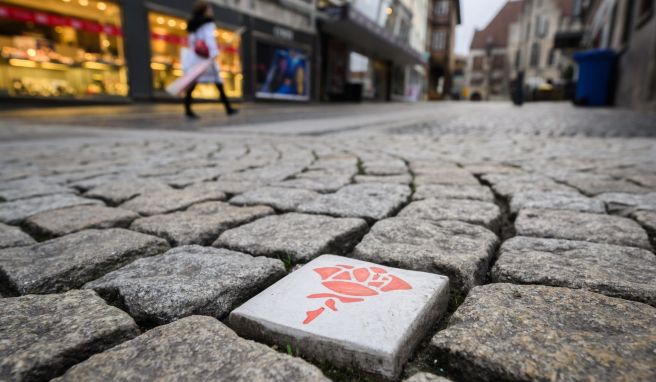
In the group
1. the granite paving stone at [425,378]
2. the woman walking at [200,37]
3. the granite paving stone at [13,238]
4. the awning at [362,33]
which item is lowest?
the granite paving stone at [13,238]

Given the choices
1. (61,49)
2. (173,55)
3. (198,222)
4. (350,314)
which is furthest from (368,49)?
(350,314)

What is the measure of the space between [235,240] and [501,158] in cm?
257

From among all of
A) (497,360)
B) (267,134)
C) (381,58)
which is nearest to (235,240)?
(497,360)

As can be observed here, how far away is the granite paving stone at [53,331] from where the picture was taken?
0.70 metres

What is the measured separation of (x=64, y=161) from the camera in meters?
3.04

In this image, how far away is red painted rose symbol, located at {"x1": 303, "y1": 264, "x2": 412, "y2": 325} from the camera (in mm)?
880

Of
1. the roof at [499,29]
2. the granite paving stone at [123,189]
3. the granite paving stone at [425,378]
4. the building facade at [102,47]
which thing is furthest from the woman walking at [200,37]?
the roof at [499,29]

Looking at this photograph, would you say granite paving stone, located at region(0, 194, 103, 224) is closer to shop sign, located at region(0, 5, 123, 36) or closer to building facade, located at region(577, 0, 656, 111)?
shop sign, located at region(0, 5, 123, 36)

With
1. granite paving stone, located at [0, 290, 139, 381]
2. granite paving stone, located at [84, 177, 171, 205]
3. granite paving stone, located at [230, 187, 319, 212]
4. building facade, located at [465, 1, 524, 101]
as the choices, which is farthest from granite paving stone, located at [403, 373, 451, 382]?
building facade, located at [465, 1, 524, 101]

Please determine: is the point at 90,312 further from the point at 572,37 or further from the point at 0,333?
the point at 572,37

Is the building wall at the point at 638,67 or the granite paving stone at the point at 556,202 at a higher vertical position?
the building wall at the point at 638,67

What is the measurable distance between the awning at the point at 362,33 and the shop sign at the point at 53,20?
8.59 meters

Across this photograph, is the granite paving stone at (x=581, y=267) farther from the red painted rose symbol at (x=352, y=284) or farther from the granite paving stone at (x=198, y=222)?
the granite paving stone at (x=198, y=222)

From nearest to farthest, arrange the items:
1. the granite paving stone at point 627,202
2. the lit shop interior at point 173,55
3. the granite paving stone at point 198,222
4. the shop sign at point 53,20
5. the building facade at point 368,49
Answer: the granite paving stone at point 198,222, the granite paving stone at point 627,202, the shop sign at point 53,20, the lit shop interior at point 173,55, the building facade at point 368,49
